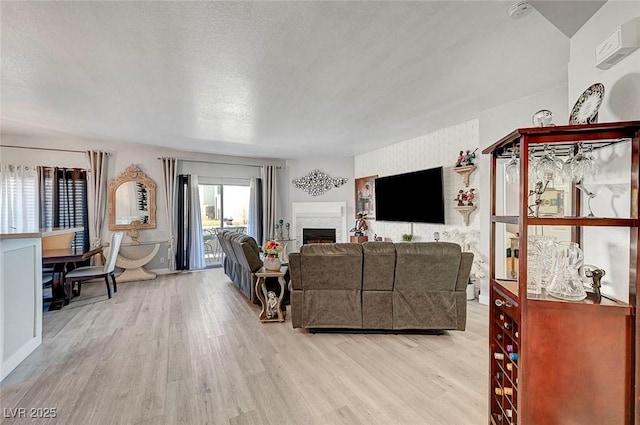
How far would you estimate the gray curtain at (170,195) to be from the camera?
5.68 metres

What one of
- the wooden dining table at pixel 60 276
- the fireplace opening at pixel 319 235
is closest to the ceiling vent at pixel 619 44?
the wooden dining table at pixel 60 276

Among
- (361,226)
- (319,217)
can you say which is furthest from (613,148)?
(319,217)

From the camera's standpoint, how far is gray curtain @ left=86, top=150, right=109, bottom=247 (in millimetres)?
5027

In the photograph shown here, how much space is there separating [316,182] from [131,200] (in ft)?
13.3

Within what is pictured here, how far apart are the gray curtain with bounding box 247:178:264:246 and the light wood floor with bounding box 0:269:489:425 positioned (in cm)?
338

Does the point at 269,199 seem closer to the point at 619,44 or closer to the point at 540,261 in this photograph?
the point at 540,261

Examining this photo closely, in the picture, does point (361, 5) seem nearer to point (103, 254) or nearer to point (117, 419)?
point (117, 419)

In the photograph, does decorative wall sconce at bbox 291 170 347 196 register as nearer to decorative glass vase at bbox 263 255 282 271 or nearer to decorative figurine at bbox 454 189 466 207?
decorative figurine at bbox 454 189 466 207

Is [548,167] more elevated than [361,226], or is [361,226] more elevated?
[548,167]

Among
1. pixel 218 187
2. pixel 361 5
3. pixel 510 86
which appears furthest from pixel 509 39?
pixel 218 187

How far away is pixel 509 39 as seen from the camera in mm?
2047

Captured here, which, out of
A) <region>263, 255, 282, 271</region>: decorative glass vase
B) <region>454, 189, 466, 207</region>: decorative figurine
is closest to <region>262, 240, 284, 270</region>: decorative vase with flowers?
<region>263, 255, 282, 271</region>: decorative glass vase

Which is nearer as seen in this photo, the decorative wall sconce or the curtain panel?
the curtain panel

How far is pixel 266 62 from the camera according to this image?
233 cm
